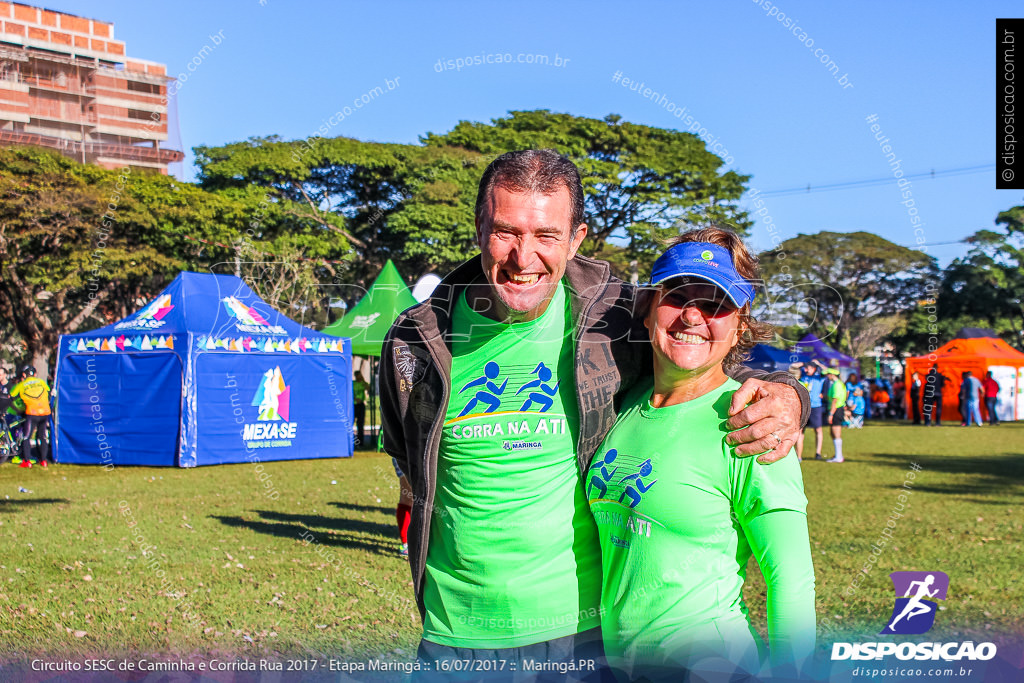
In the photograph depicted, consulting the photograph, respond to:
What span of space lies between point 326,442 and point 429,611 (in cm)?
1495

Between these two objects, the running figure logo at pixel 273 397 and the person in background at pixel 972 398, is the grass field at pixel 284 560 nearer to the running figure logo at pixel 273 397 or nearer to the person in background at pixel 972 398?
the running figure logo at pixel 273 397

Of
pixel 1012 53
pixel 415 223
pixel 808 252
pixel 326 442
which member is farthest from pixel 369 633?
pixel 808 252

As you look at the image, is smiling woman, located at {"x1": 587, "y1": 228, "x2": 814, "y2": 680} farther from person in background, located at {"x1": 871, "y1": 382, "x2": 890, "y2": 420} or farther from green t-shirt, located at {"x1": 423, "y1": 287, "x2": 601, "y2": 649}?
person in background, located at {"x1": 871, "y1": 382, "x2": 890, "y2": 420}

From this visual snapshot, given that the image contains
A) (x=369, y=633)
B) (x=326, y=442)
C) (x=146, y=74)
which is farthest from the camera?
(x=146, y=74)

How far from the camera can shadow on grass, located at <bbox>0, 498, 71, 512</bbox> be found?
1019cm

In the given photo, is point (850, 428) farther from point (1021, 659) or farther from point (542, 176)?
point (542, 176)

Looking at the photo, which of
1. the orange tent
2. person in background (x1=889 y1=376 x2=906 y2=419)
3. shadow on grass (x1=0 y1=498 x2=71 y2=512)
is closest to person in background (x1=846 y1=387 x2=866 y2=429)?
the orange tent

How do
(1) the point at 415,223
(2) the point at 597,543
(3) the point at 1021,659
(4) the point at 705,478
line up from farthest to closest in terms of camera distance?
(1) the point at 415,223
(3) the point at 1021,659
(2) the point at 597,543
(4) the point at 705,478

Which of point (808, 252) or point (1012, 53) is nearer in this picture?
point (1012, 53)

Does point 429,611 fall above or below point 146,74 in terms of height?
below

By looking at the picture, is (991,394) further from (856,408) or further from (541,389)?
(541,389)

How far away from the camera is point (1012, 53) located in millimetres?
5691

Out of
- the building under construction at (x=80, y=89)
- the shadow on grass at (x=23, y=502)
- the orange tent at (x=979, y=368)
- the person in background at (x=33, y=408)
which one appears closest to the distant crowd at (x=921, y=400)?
the orange tent at (x=979, y=368)

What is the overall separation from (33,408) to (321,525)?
29.6 ft
